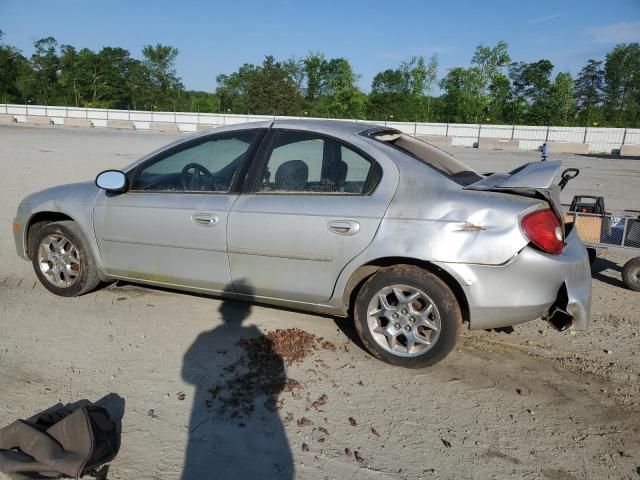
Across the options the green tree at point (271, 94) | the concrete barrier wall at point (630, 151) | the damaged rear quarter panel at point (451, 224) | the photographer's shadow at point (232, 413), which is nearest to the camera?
the photographer's shadow at point (232, 413)

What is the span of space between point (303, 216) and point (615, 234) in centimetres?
371

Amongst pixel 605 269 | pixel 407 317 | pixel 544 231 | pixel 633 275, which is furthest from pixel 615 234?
pixel 407 317

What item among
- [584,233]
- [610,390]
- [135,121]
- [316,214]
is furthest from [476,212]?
[135,121]

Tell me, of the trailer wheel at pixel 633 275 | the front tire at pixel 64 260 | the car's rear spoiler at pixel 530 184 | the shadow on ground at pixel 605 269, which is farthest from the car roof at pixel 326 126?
the shadow on ground at pixel 605 269

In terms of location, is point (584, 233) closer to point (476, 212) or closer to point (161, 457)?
point (476, 212)

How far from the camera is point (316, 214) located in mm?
3609

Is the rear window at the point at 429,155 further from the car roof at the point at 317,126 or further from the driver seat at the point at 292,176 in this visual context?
the driver seat at the point at 292,176

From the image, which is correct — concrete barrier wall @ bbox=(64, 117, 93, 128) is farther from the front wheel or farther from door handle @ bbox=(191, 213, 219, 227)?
the front wheel

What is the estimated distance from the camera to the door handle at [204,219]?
391 cm

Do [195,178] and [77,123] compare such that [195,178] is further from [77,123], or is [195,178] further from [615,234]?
[77,123]

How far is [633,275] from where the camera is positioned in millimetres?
5414

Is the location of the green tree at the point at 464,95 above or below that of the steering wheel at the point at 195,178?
above

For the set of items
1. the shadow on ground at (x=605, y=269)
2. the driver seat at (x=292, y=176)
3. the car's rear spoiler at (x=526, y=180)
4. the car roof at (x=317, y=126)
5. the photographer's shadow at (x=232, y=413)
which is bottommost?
the photographer's shadow at (x=232, y=413)

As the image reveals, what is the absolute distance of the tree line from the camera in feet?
196
